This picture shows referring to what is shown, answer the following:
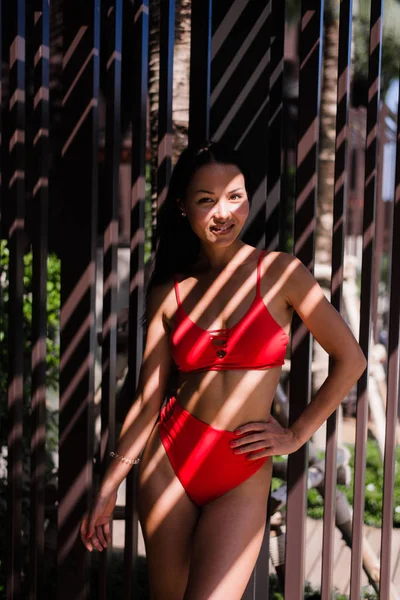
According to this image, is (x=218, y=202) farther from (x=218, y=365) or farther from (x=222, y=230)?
(x=218, y=365)

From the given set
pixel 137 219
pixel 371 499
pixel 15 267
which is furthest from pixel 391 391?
pixel 371 499

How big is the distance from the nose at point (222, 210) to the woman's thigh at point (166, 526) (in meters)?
0.66

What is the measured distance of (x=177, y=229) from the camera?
7.11 ft

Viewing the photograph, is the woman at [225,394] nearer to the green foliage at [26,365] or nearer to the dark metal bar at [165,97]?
the dark metal bar at [165,97]

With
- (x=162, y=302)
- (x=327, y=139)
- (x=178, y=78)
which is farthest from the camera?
(x=327, y=139)

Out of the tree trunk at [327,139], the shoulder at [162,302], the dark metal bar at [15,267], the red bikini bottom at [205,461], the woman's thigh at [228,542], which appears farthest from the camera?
the tree trunk at [327,139]

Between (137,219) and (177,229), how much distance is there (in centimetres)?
18

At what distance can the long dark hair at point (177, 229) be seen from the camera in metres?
2.01

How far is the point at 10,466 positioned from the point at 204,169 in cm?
133

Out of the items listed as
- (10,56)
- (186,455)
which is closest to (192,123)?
(10,56)

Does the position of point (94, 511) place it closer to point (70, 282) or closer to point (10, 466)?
point (10, 466)

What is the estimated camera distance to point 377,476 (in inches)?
265

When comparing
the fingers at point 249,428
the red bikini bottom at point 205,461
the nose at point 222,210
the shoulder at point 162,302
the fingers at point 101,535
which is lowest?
the fingers at point 101,535

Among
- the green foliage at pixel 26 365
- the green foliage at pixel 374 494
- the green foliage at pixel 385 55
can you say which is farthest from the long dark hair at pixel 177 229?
the green foliage at pixel 385 55
